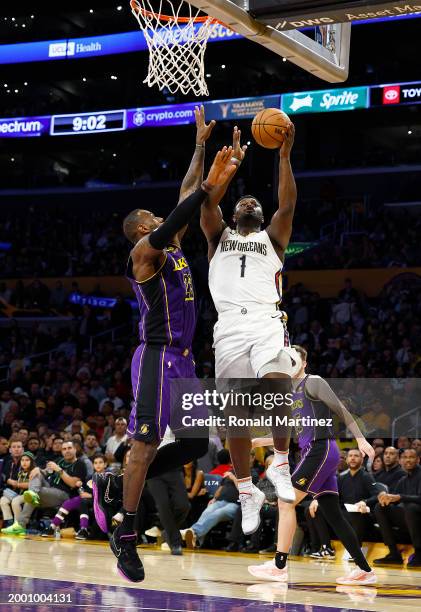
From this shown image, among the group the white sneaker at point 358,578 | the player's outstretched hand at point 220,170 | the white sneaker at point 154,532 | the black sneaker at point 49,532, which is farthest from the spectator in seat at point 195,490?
the player's outstretched hand at point 220,170

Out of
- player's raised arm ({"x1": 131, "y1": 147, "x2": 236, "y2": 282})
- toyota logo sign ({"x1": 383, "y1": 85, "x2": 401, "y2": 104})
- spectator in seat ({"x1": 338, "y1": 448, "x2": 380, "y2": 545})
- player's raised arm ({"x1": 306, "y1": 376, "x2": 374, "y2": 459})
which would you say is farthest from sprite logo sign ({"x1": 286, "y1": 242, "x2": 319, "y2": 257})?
player's raised arm ({"x1": 131, "y1": 147, "x2": 236, "y2": 282})

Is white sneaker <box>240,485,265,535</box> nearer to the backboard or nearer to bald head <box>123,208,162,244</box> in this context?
bald head <box>123,208,162,244</box>

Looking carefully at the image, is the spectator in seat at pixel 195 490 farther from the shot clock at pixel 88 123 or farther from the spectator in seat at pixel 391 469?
the shot clock at pixel 88 123

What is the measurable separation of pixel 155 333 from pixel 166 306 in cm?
19

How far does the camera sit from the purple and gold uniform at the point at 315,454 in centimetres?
866

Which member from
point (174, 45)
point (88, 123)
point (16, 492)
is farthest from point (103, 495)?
point (88, 123)

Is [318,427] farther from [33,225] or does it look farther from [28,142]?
[28,142]

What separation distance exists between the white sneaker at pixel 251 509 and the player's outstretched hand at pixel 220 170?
206 cm

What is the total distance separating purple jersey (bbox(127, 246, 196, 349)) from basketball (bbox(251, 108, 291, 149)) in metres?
1.00

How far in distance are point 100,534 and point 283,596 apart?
244 inches

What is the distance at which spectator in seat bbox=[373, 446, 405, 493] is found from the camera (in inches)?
445

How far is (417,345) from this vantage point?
Answer: 671 inches

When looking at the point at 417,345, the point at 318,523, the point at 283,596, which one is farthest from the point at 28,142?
the point at 283,596

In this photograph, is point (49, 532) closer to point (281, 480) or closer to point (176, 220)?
point (281, 480)
